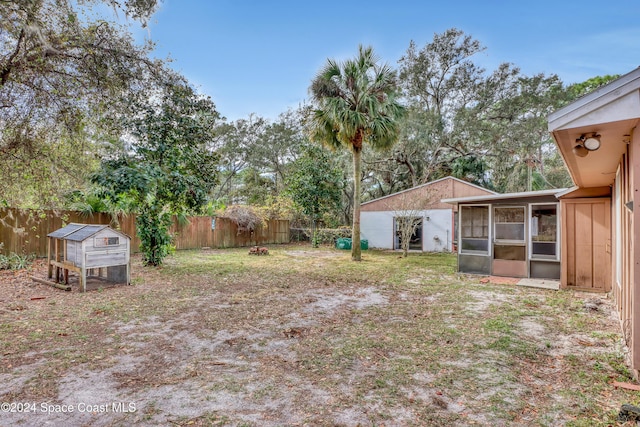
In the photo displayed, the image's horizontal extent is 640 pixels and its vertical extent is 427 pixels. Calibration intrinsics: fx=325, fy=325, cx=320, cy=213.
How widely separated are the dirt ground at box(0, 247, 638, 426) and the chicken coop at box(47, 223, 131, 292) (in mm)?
532

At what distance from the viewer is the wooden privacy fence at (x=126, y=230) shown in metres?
9.14

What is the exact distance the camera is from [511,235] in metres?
8.47

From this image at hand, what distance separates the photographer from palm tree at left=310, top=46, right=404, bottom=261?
11.1 metres

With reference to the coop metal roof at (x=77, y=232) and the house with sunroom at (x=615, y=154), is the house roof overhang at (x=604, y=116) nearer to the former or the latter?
the house with sunroom at (x=615, y=154)

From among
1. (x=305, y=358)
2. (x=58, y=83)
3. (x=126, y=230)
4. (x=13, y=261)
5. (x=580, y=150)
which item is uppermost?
(x=58, y=83)

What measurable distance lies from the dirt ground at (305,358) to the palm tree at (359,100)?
6.55 m

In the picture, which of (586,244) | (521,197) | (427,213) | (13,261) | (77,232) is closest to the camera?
(77,232)

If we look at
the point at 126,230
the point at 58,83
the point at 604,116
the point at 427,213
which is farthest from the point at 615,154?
the point at 126,230

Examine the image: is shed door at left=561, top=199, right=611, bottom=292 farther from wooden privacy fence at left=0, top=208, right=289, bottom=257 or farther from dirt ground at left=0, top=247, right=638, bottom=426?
wooden privacy fence at left=0, top=208, right=289, bottom=257

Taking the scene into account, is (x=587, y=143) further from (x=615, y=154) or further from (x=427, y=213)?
(x=427, y=213)

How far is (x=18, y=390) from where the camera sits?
104 inches

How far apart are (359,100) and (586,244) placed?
763 cm

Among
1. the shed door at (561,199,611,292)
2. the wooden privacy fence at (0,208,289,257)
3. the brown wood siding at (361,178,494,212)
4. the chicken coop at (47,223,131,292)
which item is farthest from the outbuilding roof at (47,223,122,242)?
the brown wood siding at (361,178,494,212)

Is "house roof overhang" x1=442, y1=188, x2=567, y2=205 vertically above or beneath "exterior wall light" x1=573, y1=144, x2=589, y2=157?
beneath
